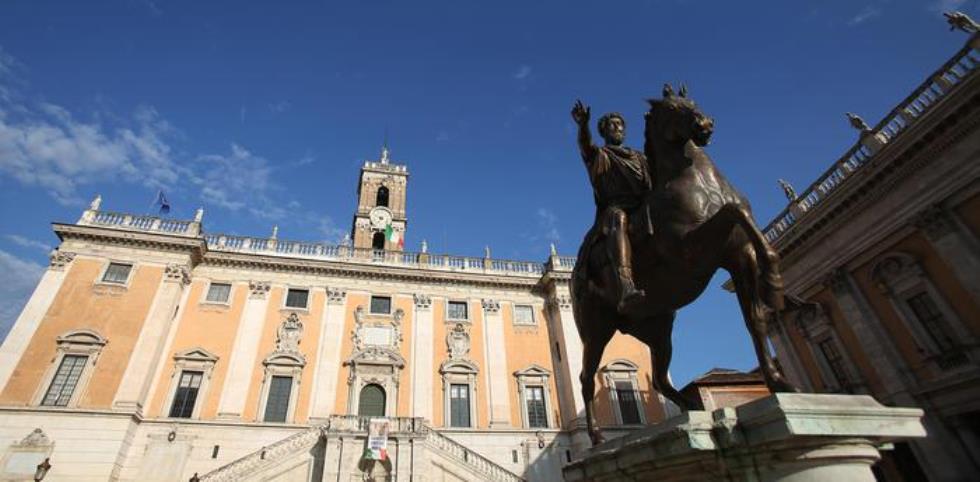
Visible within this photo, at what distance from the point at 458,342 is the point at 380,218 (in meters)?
15.9

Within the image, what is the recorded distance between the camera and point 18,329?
62.4 feet

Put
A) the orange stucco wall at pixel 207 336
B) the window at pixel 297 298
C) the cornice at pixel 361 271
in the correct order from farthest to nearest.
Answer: the cornice at pixel 361 271
the window at pixel 297 298
the orange stucco wall at pixel 207 336

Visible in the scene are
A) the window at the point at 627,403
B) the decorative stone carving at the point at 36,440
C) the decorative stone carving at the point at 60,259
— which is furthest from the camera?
the window at the point at 627,403

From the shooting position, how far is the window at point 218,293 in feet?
75.0

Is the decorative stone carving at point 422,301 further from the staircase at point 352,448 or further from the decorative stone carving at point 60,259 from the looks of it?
the decorative stone carving at point 60,259

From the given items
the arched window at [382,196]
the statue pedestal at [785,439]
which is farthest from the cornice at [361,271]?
the statue pedestal at [785,439]

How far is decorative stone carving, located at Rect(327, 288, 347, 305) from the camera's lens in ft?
79.2

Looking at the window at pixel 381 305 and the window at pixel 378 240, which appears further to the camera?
the window at pixel 378 240

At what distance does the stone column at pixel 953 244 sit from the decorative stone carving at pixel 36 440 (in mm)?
30620

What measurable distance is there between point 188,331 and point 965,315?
29157 mm

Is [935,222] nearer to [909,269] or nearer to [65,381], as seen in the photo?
[909,269]

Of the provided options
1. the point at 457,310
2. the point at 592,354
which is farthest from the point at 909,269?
the point at 457,310

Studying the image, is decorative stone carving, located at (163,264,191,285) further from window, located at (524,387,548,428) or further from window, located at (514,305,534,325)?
window, located at (524,387,548,428)

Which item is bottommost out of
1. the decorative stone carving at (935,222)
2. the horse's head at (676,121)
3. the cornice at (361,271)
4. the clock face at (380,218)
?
the horse's head at (676,121)
